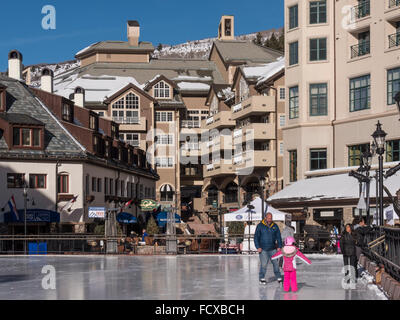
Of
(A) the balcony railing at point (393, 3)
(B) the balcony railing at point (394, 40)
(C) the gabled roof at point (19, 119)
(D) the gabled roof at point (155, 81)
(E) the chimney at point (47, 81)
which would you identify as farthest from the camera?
(D) the gabled roof at point (155, 81)

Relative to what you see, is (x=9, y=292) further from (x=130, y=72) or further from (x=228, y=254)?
(x=130, y=72)

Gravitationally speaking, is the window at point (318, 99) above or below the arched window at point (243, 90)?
below

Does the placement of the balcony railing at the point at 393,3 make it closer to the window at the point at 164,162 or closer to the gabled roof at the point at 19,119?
the gabled roof at the point at 19,119

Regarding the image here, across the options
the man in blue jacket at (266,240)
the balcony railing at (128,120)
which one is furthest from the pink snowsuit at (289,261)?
the balcony railing at (128,120)

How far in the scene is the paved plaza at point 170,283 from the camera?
17.1m

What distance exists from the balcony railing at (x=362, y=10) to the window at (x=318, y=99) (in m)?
4.88

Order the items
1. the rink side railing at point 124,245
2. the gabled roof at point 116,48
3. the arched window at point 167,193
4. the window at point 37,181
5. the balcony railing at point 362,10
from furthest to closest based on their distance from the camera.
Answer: the gabled roof at point 116,48 → the arched window at point 167,193 → the window at point 37,181 → the balcony railing at point 362,10 → the rink side railing at point 124,245

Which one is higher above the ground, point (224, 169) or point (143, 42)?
point (143, 42)

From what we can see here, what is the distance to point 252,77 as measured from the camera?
7181 cm

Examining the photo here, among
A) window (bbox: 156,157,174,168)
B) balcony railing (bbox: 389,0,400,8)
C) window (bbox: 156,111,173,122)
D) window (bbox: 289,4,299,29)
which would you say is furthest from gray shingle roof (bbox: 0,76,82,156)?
window (bbox: 156,111,173,122)

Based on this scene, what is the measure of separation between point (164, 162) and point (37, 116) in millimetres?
33985

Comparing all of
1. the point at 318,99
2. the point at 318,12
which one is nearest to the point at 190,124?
the point at 318,99

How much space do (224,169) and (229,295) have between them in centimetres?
5906
